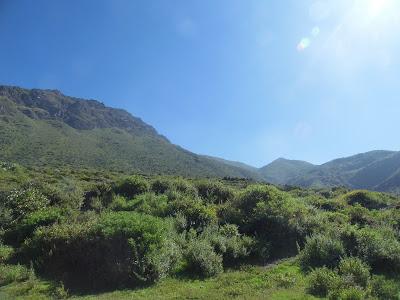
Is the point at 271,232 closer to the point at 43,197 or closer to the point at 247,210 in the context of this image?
the point at 247,210

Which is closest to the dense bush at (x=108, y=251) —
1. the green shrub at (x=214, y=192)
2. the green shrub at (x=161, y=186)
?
the green shrub at (x=214, y=192)

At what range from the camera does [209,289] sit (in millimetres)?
11609

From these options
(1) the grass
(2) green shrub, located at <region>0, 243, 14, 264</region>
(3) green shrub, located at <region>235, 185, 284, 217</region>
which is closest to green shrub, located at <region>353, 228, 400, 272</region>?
(1) the grass

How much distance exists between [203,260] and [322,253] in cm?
416

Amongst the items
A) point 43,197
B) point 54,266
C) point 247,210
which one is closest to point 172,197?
point 247,210

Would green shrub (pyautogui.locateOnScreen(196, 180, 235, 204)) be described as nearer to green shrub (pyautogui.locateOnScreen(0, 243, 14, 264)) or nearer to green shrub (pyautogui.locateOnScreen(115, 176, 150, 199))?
green shrub (pyautogui.locateOnScreen(115, 176, 150, 199))

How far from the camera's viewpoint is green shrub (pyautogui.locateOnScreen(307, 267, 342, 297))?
10.7 m

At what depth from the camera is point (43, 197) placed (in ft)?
67.3

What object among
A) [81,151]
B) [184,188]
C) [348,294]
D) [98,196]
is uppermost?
[81,151]

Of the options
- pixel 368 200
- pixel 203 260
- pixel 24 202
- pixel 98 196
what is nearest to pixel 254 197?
pixel 203 260

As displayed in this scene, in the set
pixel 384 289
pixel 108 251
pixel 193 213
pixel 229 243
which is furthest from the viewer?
pixel 193 213

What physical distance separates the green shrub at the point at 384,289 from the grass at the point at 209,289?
5.83ft

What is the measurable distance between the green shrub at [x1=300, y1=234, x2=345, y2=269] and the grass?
106cm

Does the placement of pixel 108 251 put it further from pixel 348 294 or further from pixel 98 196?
pixel 98 196
